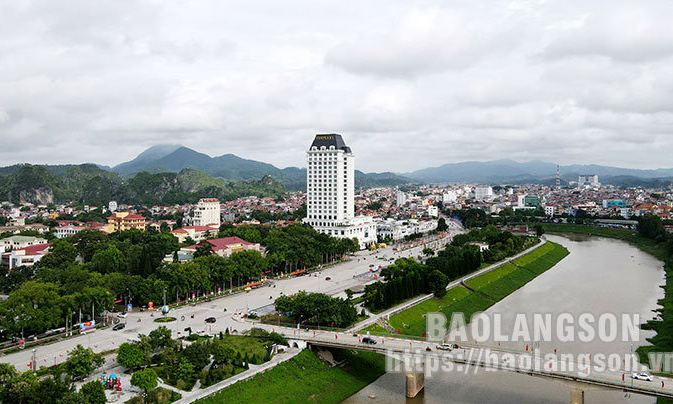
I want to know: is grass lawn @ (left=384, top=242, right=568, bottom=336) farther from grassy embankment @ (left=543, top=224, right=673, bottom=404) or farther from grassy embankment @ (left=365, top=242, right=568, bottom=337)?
grassy embankment @ (left=543, top=224, right=673, bottom=404)

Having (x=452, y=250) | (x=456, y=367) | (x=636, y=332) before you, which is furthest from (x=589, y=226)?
(x=456, y=367)

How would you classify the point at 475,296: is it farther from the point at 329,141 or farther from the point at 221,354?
the point at 329,141

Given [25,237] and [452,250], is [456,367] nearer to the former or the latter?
[452,250]

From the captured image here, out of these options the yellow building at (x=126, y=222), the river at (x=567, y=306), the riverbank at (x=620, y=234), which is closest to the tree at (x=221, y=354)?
the river at (x=567, y=306)

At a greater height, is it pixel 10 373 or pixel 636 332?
pixel 10 373

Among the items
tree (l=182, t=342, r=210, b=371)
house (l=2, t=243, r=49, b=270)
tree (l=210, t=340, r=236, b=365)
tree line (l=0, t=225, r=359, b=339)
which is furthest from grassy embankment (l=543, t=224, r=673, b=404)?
house (l=2, t=243, r=49, b=270)

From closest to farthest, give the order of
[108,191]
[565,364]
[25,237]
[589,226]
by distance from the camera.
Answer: [565,364]
[25,237]
[589,226]
[108,191]

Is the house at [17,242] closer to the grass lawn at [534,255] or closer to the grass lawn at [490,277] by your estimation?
the grass lawn at [490,277]
